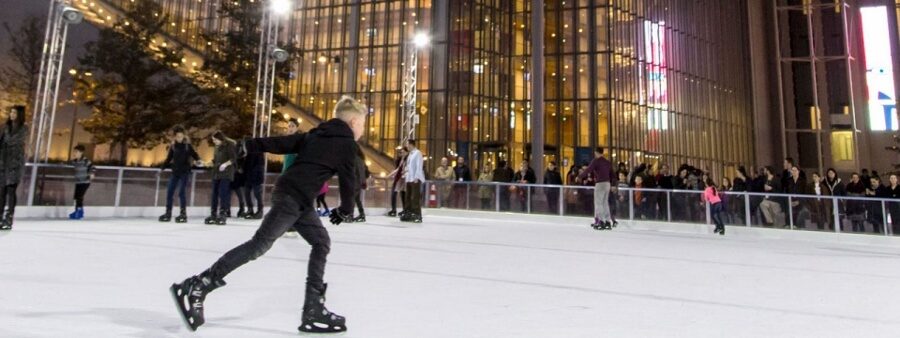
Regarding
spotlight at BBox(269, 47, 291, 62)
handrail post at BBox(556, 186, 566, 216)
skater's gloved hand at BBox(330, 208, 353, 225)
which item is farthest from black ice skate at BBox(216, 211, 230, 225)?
handrail post at BBox(556, 186, 566, 216)

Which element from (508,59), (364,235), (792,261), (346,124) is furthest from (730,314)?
(508,59)

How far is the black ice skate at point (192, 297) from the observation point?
2.77 m

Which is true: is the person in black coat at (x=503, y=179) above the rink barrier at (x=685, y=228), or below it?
above

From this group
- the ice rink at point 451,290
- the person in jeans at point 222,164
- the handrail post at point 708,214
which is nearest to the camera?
the ice rink at point 451,290

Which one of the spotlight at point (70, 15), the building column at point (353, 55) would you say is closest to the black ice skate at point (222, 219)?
the spotlight at point (70, 15)

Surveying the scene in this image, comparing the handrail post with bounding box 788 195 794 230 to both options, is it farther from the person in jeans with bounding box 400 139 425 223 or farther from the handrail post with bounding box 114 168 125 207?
the handrail post with bounding box 114 168 125 207

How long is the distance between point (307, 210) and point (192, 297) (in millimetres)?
725

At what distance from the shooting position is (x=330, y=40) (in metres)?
35.8

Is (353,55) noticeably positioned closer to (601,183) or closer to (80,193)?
(80,193)

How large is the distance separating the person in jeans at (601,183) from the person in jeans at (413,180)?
11.0 ft

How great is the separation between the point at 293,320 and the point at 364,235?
215 inches

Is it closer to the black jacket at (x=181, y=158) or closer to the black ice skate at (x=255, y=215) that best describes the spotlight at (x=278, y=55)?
the black ice skate at (x=255, y=215)

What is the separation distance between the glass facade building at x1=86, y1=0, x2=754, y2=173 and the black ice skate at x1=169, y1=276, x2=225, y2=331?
95.0 ft

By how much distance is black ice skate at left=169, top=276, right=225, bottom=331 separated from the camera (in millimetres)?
2770
